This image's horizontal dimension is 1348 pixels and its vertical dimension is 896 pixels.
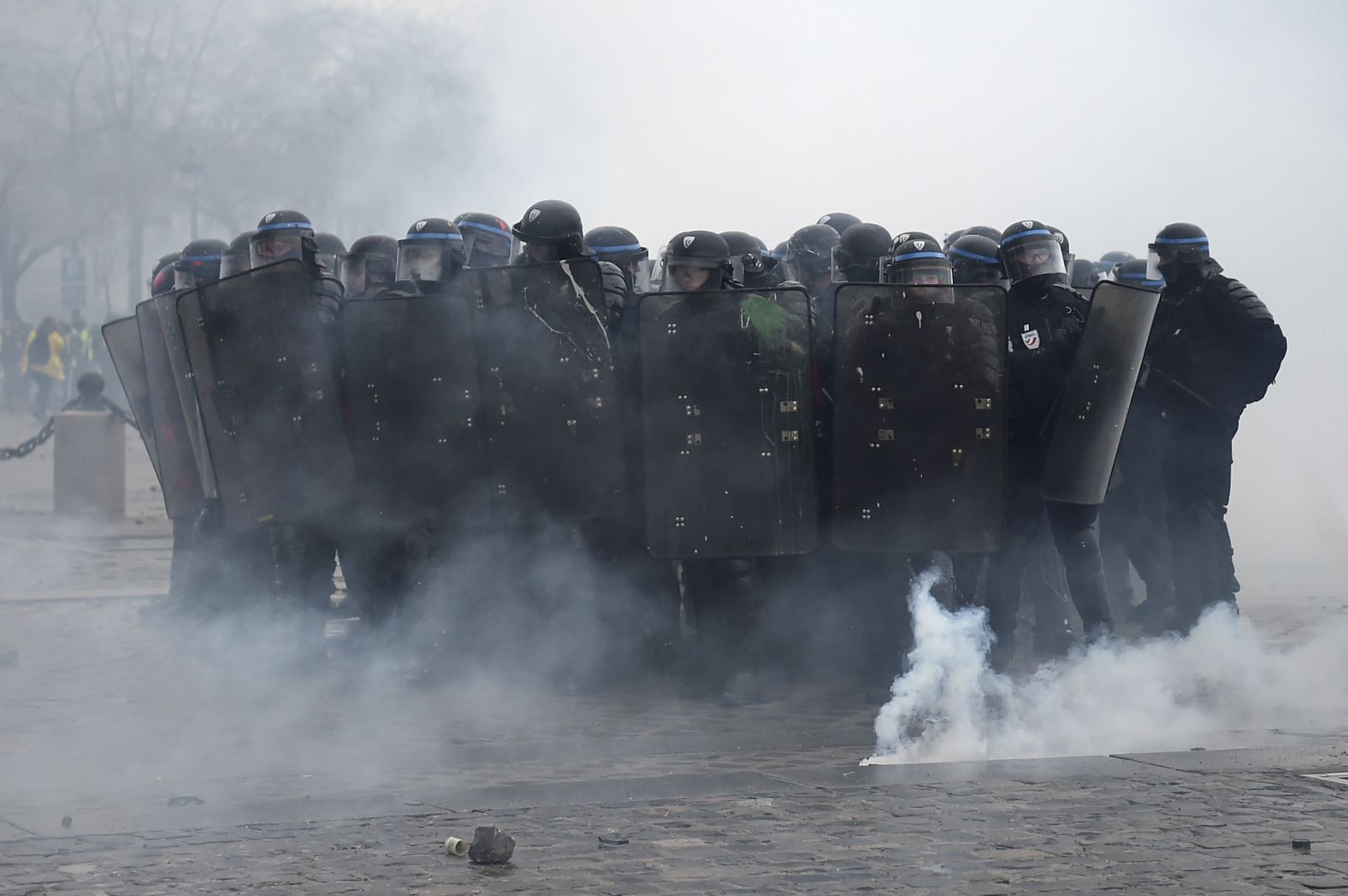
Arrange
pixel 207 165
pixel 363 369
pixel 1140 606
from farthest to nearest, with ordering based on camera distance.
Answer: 1. pixel 207 165
2. pixel 1140 606
3. pixel 363 369

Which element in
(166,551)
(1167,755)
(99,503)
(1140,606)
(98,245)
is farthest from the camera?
(98,245)

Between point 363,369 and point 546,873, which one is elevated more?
point 363,369

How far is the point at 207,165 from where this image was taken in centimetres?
3300

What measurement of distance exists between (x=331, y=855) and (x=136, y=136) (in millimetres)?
27998

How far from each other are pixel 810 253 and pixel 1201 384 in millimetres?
2144

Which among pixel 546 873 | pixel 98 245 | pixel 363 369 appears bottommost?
pixel 546 873

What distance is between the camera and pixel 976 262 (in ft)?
26.9

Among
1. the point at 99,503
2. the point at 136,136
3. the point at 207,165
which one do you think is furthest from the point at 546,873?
the point at 207,165

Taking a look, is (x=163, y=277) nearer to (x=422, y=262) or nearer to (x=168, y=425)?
(x=168, y=425)

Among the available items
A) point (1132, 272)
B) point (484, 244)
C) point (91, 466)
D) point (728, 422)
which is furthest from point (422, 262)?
point (91, 466)

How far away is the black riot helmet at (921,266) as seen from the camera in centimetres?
715

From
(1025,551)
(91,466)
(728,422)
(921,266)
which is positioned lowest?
(1025,551)

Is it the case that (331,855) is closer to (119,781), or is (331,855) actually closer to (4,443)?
(119,781)

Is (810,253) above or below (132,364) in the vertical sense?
above
